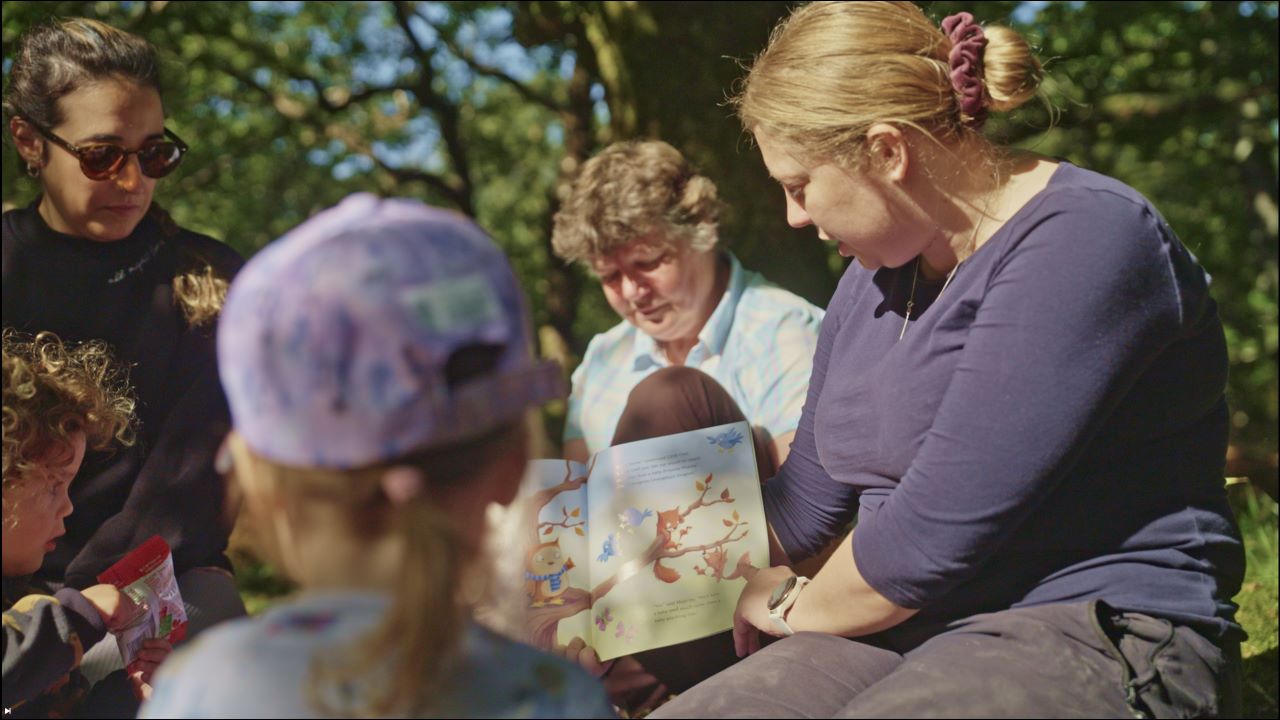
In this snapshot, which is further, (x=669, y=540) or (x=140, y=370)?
(x=140, y=370)

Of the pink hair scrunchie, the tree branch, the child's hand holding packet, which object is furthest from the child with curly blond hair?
the tree branch

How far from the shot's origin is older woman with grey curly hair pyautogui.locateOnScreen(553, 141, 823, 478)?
329 centimetres

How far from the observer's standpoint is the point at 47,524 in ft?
7.47

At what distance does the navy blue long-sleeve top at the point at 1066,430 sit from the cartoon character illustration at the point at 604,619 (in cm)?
66

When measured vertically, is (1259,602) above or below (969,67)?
below

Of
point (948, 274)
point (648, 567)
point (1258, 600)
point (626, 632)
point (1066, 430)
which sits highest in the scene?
point (948, 274)

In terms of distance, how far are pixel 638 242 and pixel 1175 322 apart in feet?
6.25

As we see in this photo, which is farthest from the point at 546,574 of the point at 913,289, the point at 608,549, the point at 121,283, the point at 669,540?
the point at 121,283

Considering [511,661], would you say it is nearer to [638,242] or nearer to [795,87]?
[795,87]

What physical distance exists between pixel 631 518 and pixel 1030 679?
0.97m

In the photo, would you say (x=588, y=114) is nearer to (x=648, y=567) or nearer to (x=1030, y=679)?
(x=648, y=567)

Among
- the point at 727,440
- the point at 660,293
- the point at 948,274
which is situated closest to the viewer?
the point at 948,274

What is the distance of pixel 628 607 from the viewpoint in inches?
96.7

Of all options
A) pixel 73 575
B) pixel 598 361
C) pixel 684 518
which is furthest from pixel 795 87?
pixel 73 575
